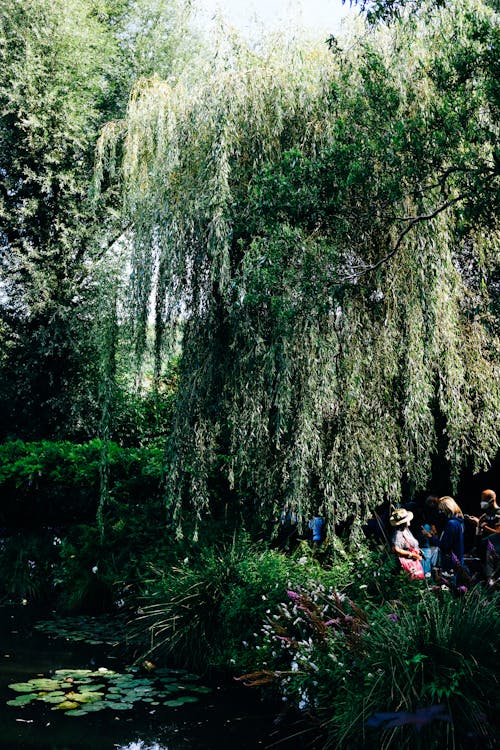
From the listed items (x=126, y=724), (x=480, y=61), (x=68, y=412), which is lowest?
Result: (x=126, y=724)

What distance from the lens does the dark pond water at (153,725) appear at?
15.4ft

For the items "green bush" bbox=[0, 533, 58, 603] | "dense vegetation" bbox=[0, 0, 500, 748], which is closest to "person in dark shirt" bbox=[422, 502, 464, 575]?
"dense vegetation" bbox=[0, 0, 500, 748]

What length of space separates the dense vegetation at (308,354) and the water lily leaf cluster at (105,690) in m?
0.40

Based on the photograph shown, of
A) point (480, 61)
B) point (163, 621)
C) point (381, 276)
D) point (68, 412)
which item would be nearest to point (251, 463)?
point (163, 621)

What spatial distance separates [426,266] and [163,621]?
406cm

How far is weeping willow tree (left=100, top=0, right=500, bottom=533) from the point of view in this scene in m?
6.13

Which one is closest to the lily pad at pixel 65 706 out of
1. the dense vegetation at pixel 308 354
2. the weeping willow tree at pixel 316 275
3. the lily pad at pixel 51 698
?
the lily pad at pixel 51 698

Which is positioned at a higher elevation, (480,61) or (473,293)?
(480,61)

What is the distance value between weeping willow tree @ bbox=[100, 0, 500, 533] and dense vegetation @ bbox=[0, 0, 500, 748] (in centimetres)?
3

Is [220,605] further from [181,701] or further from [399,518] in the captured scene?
[399,518]

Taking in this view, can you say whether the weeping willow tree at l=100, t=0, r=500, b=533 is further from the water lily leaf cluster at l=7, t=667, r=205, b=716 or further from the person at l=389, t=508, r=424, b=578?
the water lily leaf cluster at l=7, t=667, r=205, b=716

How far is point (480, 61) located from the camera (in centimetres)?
549

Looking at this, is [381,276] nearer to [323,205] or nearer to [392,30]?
[323,205]

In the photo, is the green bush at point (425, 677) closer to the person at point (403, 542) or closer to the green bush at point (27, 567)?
the person at point (403, 542)
